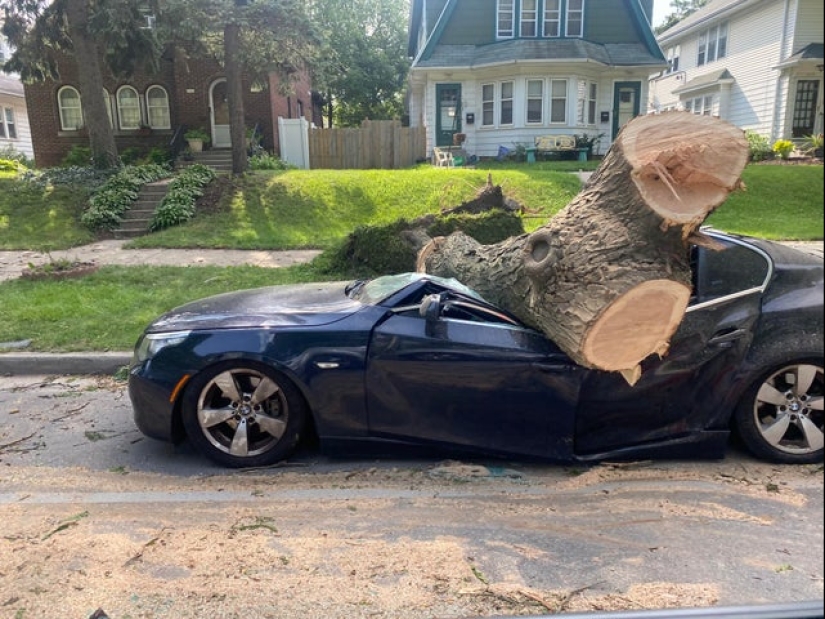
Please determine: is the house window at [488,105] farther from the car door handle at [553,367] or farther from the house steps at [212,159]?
the car door handle at [553,367]

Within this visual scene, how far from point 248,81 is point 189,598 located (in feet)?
75.2

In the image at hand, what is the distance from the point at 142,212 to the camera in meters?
14.6

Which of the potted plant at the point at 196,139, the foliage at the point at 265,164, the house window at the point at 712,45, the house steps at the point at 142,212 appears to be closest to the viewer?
the house window at the point at 712,45

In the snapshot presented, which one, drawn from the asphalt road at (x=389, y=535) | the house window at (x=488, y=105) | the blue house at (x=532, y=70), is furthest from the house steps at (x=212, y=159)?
the asphalt road at (x=389, y=535)

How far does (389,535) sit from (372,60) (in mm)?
40833

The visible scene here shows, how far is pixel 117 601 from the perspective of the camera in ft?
9.25

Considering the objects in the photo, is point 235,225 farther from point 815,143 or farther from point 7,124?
point 7,124

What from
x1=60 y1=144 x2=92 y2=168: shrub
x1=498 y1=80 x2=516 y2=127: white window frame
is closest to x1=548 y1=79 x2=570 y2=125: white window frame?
x1=498 y1=80 x2=516 y2=127: white window frame

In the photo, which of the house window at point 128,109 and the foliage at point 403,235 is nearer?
the foliage at point 403,235

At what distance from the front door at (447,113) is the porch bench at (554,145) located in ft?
10.8

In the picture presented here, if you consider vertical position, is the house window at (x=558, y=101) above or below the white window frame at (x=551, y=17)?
below

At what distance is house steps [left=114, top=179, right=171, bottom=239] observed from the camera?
543 inches

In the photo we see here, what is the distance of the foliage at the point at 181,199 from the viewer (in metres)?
13.9

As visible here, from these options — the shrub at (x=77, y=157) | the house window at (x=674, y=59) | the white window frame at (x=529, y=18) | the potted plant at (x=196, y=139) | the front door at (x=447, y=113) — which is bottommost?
the shrub at (x=77, y=157)
